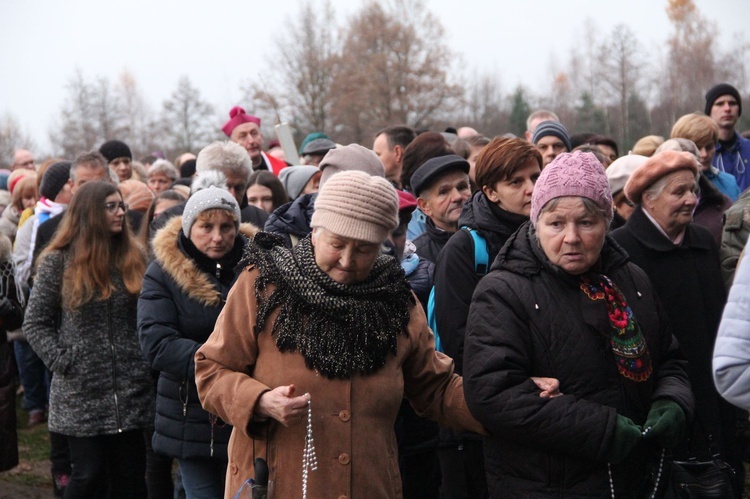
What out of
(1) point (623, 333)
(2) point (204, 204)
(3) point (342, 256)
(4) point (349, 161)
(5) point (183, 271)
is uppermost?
(4) point (349, 161)

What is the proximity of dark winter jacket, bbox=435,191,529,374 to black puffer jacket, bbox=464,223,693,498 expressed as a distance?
0.71 metres

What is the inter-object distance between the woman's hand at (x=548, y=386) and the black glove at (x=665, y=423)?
1.22 ft

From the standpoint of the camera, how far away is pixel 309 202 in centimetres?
500

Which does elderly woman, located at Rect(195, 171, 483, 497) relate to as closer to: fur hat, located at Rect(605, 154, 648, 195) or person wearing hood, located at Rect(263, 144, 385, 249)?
person wearing hood, located at Rect(263, 144, 385, 249)

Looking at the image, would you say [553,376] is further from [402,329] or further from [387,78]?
[387,78]

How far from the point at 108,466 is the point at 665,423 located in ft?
12.5

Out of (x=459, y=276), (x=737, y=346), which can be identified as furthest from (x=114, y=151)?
(x=737, y=346)

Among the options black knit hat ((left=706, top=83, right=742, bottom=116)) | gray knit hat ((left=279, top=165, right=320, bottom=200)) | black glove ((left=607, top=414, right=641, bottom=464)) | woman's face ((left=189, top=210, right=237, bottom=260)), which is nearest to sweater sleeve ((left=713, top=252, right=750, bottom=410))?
black glove ((left=607, top=414, right=641, bottom=464))

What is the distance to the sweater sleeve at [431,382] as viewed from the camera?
3.62 meters

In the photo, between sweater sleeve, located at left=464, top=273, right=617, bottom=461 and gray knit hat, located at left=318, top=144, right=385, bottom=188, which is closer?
sweater sleeve, located at left=464, top=273, right=617, bottom=461

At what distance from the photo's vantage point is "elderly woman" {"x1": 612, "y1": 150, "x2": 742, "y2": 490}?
4.68m

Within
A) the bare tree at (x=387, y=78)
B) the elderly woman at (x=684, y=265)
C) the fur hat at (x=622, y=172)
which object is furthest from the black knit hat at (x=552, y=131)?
the bare tree at (x=387, y=78)

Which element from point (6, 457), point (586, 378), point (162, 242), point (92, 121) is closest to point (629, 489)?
point (586, 378)

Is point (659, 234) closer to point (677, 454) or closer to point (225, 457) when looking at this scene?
point (677, 454)
